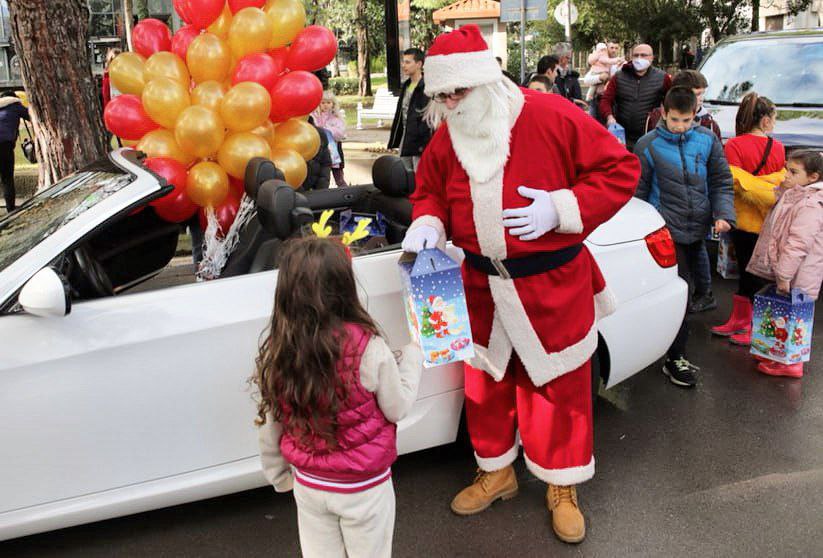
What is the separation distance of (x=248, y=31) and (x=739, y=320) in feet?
11.4

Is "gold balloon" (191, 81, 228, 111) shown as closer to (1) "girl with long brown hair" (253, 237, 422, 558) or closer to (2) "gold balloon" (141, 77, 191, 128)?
(2) "gold balloon" (141, 77, 191, 128)

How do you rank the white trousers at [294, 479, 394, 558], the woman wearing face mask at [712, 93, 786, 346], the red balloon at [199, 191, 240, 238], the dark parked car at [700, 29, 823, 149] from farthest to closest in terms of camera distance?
1. the dark parked car at [700, 29, 823, 149]
2. the woman wearing face mask at [712, 93, 786, 346]
3. the red balloon at [199, 191, 240, 238]
4. the white trousers at [294, 479, 394, 558]

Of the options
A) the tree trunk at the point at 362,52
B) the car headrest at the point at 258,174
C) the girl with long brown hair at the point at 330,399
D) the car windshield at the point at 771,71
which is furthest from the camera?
the tree trunk at the point at 362,52

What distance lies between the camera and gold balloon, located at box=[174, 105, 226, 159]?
11.7 ft

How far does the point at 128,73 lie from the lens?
3826 mm

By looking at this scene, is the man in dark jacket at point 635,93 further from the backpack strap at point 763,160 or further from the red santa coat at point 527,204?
the red santa coat at point 527,204

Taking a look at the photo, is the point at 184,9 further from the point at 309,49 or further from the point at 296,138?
the point at 296,138

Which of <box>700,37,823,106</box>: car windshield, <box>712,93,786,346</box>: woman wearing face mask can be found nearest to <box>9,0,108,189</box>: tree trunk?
<box>712,93,786,346</box>: woman wearing face mask

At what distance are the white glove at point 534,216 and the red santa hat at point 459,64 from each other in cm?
40

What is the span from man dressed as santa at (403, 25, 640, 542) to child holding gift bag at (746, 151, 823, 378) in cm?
169

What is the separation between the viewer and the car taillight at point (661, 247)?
3.56m

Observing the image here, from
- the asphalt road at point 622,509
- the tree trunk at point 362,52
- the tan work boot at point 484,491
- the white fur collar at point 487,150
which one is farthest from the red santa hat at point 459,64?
the tree trunk at point 362,52

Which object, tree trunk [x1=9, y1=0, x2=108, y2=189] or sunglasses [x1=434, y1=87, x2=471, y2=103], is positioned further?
tree trunk [x1=9, y1=0, x2=108, y2=189]

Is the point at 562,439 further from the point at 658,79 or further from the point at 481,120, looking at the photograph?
the point at 658,79
